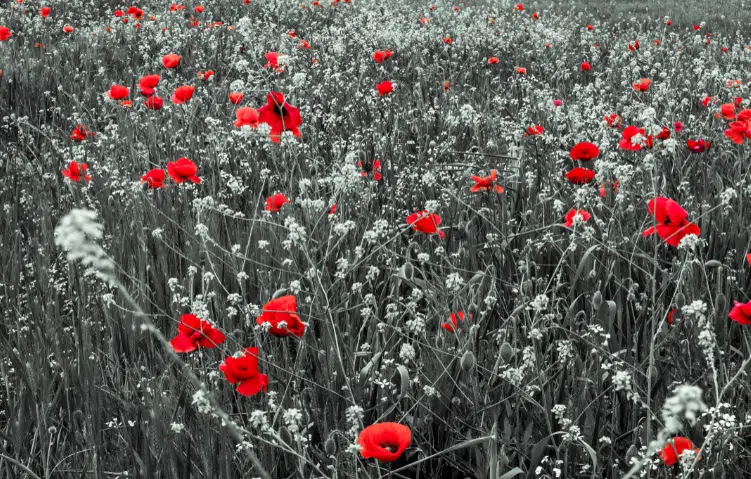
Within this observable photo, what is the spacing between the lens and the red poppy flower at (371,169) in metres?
2.62

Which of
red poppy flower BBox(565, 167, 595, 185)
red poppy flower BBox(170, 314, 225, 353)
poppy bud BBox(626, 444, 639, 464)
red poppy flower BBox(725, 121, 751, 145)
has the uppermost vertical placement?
red poppy flower BBox(725, 121, 751, 145)

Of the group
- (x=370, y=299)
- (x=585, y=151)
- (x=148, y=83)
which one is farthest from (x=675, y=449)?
(x=148, y=83)

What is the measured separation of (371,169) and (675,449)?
5.34ft

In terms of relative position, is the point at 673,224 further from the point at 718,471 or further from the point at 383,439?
the point at 383,439

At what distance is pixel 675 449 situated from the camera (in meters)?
1.18

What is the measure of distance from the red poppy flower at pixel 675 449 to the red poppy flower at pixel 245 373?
68cm

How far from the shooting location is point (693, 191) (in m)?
2.87

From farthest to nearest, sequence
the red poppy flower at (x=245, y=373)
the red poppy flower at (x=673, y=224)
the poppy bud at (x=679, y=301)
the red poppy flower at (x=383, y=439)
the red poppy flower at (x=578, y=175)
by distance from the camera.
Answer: the red poppy flower at (x=578, y=175) < the red poppy flower at (x=673, y=224) < the poppy bud at (x=679, y=301) < the red poppy flower at (x=245, y=373) < the red poppy flower at (x=383, y=439)

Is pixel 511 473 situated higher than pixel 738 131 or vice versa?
pixel 738 131

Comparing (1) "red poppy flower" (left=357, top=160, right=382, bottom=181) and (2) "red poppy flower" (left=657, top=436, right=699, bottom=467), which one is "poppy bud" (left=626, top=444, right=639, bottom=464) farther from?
(1) "red poppy flower" (left=357, top=160, right=382, bottom=181)

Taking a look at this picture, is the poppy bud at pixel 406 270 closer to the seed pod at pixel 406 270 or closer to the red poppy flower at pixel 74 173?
the seed pod at pixel 406 270

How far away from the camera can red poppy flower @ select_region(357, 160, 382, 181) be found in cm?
262

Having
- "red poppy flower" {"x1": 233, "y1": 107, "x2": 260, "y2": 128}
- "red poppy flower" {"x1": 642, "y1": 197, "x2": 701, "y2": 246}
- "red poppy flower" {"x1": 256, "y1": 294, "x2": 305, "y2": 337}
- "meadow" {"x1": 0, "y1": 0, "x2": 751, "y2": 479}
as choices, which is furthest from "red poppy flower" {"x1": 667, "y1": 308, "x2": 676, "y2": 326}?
"red poppy flower" {"x1": 233, "y1": 107, "x2": 260, "y2": 128}

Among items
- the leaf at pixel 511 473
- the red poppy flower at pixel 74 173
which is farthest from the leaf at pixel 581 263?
the red poppy flower at pixel 74 173
